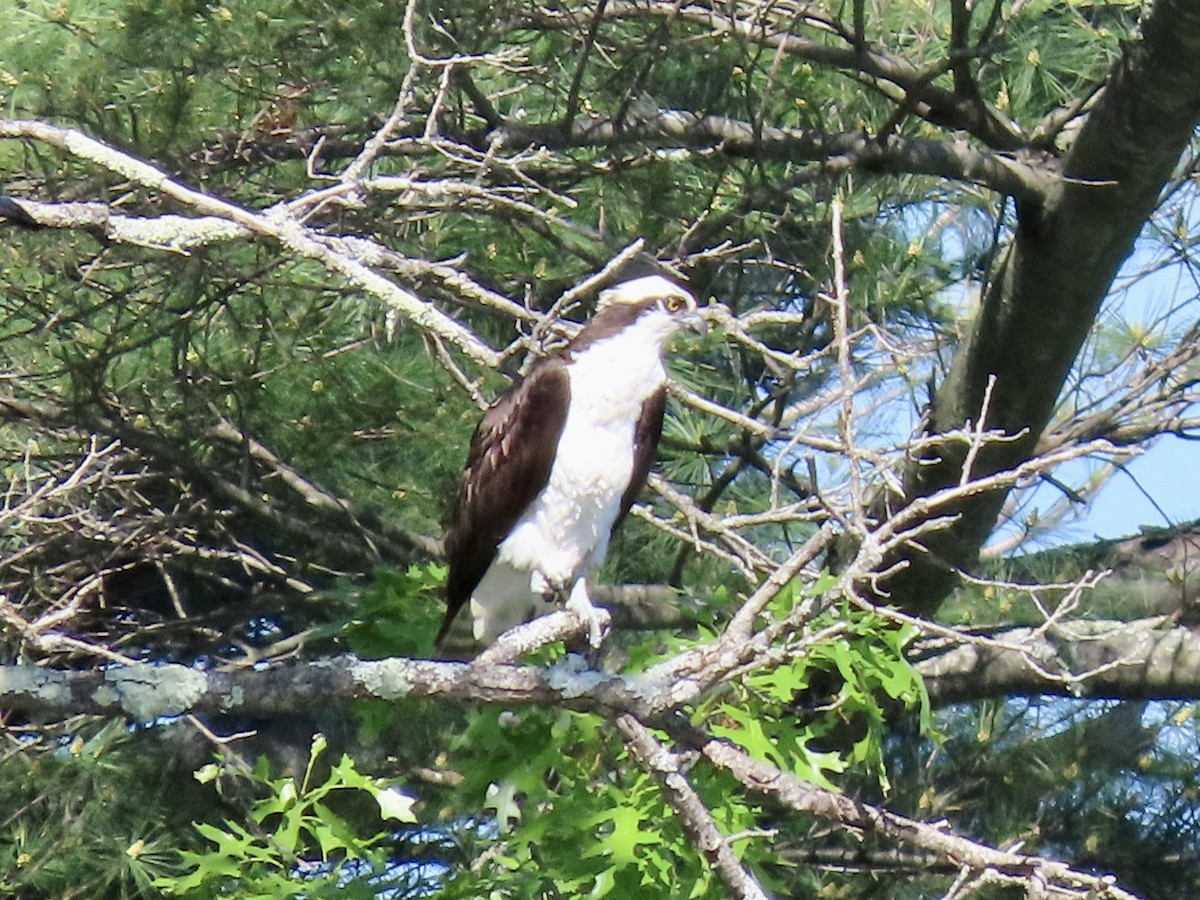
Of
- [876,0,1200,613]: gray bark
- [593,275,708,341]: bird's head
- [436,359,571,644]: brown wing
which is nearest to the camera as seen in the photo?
[876,0,1200,613]: gray bark

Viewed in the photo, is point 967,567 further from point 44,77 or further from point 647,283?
point 44,77

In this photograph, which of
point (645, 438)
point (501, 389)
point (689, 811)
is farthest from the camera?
point (501, 389)

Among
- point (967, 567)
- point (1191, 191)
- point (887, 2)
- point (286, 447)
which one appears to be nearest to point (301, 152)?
point (286, 447)

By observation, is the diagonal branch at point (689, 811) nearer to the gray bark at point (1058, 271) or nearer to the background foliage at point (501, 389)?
the background foliage at point (501, 389)

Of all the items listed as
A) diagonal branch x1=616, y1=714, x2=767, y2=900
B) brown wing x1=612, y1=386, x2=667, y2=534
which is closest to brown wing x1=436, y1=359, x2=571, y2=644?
brown wing x1=612, y1=386, x2=667, y2=534

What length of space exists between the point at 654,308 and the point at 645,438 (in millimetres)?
302

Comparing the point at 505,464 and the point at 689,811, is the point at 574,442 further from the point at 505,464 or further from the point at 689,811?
the point at 689,811

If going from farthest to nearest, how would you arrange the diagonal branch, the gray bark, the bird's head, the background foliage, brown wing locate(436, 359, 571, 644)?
brown wing locate(436, 359, 571, 644)
the bird's head
the gray bark
the background foliage
the diagonal branch

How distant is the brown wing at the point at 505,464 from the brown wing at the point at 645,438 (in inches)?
6.8

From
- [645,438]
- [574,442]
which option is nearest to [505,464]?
[574,442]

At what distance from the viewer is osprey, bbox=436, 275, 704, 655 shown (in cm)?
367

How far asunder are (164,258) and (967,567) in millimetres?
2080

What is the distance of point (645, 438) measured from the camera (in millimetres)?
3744

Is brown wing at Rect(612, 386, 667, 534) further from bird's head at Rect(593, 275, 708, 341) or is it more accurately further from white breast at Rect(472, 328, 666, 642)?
bird's head at Rect(593, 275, 708, 341)
